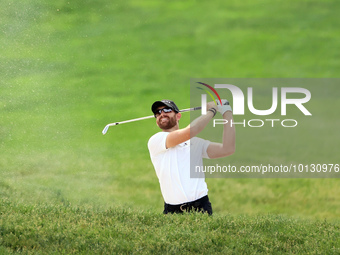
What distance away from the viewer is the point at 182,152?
931cm

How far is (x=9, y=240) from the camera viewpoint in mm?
8375

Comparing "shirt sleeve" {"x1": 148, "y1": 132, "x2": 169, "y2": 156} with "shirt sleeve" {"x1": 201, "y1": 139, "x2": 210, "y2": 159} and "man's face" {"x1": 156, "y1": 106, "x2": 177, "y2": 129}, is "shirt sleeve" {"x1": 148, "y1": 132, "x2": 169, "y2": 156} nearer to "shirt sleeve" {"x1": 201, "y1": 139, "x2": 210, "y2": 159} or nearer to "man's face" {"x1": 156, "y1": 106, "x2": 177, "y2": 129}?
"man's face" {"x1": 156, "y1": 106, "x2": 177, "y2": 129}

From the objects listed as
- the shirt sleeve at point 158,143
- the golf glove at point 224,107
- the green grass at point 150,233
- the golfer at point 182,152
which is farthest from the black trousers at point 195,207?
the golf glove at point 224,107

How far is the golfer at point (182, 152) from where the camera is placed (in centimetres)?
917

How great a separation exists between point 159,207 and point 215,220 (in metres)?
2.79

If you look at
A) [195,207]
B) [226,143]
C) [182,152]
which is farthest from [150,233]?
[226,143]

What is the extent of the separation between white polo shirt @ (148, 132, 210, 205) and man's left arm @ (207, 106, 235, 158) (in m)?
0.24

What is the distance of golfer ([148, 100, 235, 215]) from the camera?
30.1 feet

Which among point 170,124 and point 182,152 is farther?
point 170,124

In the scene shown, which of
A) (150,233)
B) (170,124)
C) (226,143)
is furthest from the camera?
(170,124)

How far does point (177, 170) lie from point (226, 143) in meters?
0.80

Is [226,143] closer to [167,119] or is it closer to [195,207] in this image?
[167,119]

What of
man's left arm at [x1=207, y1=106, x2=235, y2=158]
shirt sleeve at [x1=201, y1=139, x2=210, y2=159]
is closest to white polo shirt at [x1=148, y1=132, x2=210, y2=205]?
shirt sleeve at [x1=201, y1=139, x2=210, y2=159]

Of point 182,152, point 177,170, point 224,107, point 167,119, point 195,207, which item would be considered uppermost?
point 224,107
